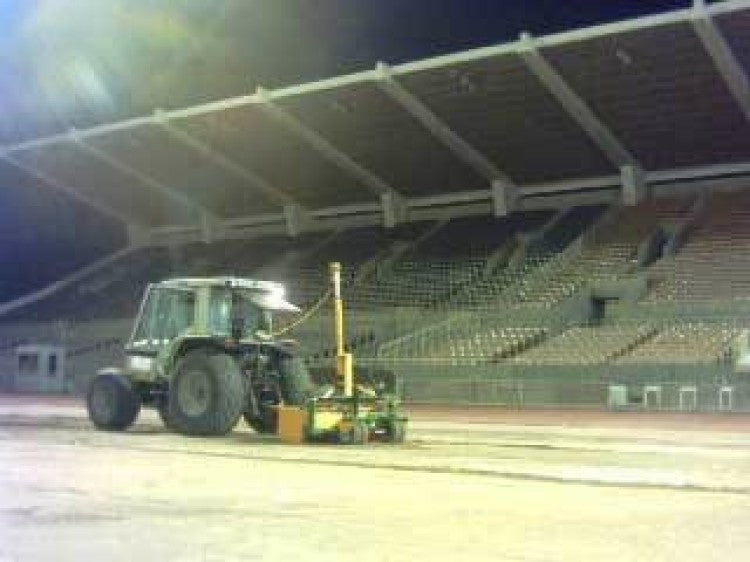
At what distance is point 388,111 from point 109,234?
2157cm

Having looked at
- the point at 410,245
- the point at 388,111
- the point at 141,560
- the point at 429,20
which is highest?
the point at 429,20

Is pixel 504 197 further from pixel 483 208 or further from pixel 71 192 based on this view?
pixel 71 192

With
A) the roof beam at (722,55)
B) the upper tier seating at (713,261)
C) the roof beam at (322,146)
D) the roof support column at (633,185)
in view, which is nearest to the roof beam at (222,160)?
the roof beam at (322,146)

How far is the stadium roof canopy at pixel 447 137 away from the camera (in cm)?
3650

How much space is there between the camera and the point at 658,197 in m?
43.5

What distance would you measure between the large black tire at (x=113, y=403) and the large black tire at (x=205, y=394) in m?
1.35

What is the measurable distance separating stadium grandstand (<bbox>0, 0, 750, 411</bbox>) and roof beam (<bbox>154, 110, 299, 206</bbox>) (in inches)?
3.3

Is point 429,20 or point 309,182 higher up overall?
point 429,20

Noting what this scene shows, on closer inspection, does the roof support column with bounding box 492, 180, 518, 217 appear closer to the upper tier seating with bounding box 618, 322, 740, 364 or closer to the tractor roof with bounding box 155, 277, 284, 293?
the upper tier seating with bounding box 618, 322, 740, 364

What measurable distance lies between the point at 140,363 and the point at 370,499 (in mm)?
11061

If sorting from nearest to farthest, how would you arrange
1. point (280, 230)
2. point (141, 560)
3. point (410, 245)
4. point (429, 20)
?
point (141, 560), point (429, 20), point (410, 245), point (280, 230)

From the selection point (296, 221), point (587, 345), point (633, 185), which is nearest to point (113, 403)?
point (587, 345)

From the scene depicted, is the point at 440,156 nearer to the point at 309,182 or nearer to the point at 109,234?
the point at 309,182

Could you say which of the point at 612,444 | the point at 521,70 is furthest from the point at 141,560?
the point at 521,70
